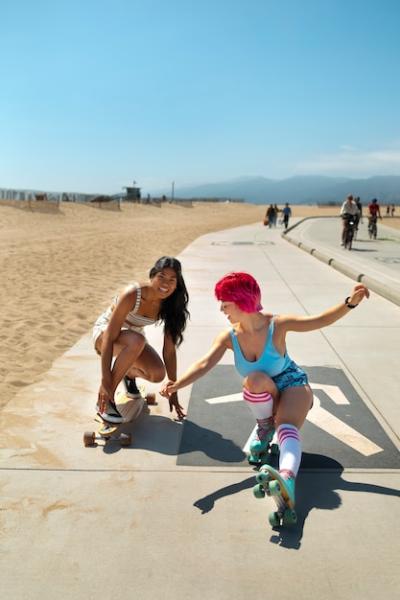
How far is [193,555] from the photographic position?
2398 millimetres

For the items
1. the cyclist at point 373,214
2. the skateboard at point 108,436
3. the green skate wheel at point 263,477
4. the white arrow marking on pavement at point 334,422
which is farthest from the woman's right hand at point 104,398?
the cyclist at point 373,214

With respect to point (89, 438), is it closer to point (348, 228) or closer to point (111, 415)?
point (111, 415)

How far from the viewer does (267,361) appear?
10.1ft

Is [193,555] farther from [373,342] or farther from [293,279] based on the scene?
[293,279]

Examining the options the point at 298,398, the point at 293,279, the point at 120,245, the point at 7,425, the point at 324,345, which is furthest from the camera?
the point at 120,245

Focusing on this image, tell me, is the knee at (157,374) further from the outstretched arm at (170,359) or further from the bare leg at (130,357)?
the outstretched arm at (170,359)

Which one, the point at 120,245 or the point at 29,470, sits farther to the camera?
the point at 120,245

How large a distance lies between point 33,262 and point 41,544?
1203 centimetres

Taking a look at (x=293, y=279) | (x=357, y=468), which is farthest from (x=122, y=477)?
(x=293, y=279)

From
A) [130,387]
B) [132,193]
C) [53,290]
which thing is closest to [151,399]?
[130,387]

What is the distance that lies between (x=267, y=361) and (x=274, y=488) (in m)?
0.74

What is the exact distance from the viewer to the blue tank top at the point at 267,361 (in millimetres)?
3059

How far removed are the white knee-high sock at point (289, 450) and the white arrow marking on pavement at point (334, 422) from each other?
1.59 feet

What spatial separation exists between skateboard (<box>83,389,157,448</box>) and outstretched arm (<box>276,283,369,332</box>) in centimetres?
134
